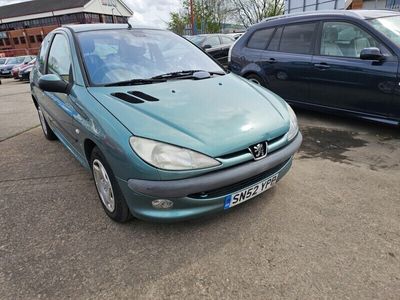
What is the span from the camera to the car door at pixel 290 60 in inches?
196

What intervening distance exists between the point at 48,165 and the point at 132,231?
6.73ft

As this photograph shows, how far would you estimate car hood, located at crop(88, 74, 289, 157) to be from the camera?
2219 mm

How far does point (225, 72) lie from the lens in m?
3.51

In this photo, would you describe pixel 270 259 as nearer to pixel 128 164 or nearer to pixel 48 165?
pixel 128 164

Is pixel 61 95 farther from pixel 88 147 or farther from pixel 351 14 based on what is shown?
pixel 351 14

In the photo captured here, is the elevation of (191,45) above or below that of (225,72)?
above

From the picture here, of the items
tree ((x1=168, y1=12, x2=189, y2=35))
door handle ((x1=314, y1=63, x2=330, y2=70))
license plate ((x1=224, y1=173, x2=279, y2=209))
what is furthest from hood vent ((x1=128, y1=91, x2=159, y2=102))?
tree ((x1=168, y1=12, x2=189, y2=35))

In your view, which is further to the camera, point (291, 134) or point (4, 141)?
point (4, 141)

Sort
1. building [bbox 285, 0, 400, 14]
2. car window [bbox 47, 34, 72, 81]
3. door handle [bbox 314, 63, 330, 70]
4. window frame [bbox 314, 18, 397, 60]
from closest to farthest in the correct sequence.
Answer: car window [bbox 47, 34, 72, 81], window frame [bbox 314, 18, 397, 60], door handle [bbox 314, 63, 330, 70], building [bbox 285, 0, 400, 14]

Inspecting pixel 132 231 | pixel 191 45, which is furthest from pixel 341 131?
pixel 132 231

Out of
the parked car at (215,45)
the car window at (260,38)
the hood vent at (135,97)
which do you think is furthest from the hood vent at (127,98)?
the parked car at (215,45)

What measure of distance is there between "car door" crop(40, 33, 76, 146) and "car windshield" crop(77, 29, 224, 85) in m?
0.27

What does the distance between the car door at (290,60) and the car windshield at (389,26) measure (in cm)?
87

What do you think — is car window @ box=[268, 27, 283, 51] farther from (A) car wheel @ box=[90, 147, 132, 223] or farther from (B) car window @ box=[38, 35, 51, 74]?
(A) car wheel @ box=[90, 147, 132, 223]
